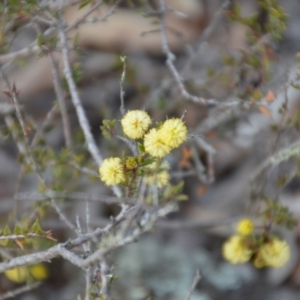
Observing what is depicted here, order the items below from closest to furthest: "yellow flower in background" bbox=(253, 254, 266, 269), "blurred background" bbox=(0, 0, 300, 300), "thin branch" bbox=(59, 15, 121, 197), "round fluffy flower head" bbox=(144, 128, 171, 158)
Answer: "round fluffy flower head" bbox=(144, 128, 171, 158), "thin branch" bbox=(59, 15, 121, 197), "yellow flower in background" bbox=(253, 254, 266, 269), "blurred background" bbox=(0, 0, 300, 300)

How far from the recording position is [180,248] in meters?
2.11

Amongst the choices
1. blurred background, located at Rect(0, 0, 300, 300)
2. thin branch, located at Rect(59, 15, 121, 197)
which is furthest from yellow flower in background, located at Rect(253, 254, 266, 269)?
thin branch, located at Rect(59, 15, 121, 197)

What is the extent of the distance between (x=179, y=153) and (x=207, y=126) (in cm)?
Result: 22

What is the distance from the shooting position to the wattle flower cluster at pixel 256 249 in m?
Answer: 1.39

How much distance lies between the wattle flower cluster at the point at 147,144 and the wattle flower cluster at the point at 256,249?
0.46 m

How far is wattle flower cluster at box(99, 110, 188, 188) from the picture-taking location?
3.08 feet

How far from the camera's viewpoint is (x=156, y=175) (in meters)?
0.96

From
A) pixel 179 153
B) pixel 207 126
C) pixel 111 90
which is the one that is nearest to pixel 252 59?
pixel 207 126

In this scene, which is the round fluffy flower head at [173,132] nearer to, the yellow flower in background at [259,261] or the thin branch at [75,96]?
the thin branch at [75,96]

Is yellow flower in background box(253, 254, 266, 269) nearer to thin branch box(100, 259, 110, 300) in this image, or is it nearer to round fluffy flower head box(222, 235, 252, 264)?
round fluffy flower head box(222, 235, 252, 264)

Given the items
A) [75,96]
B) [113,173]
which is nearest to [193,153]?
[75,96]

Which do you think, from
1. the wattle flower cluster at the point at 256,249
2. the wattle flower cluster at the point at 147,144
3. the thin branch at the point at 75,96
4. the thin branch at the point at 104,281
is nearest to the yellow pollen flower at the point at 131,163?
the wattle flower cluster at the point at 147,144

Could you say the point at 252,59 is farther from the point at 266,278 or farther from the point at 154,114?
the point at 266,278

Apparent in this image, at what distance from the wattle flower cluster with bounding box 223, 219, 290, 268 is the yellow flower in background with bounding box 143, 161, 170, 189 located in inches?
16.2
